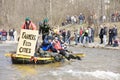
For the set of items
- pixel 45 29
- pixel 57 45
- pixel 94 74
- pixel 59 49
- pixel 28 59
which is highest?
pixel 45 29

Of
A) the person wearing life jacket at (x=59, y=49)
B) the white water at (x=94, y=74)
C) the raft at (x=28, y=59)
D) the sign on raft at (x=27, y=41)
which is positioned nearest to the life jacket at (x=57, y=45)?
the person wearing life jacket at (x=59, y=49)

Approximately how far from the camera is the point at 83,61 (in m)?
21.9

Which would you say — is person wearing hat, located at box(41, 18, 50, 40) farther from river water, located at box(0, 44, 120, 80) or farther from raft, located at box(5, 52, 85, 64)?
raft, located at box(5, 52, 85, 64)

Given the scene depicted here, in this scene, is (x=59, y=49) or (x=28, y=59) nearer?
(x=28, y=59)

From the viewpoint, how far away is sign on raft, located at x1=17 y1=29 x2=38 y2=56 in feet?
63.8

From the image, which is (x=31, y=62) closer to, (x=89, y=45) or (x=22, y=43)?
(x=22, y=43)

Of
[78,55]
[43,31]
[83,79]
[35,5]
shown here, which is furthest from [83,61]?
[35,5]

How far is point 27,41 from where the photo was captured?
1959cm

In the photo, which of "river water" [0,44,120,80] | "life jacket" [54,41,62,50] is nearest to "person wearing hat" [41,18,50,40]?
"life jacket" [54,41,62,50]

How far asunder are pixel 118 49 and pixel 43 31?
885 cm

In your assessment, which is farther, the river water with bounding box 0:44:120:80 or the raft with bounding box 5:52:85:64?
the raft with bounding box 5:52:85:64

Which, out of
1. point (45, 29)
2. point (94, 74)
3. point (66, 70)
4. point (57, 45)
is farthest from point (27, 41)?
point (94, 74)

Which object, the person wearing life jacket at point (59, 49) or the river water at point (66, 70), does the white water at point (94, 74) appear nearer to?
the river water at point (66, 70)

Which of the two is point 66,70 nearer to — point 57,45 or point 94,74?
point 94,74
